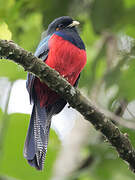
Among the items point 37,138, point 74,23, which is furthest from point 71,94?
point 74,23

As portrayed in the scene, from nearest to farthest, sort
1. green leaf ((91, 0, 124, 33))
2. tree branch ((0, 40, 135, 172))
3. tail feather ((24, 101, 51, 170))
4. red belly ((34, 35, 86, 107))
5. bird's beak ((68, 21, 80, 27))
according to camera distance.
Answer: tree branch ((0, 40, 135, 172))
tail feather ((24, 101, 51, 170))
green leaf ((91, 0, 124, 33))
red belly ((34, 35, 86, 107))
bird's beak ((68, 21, 80, 27))

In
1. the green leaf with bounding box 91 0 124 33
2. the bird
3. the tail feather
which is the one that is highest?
the green leaf with bounding box 91 0 124 33

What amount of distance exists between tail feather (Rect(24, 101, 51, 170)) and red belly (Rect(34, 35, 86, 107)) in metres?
0.12

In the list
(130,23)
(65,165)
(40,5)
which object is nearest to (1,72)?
(40,5)

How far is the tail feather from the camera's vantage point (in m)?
3.36

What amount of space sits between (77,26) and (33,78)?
112 centimetres

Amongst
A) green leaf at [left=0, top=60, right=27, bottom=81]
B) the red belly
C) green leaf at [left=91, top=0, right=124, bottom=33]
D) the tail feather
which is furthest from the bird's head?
the tail feather

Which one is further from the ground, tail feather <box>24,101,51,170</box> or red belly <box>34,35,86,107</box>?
red belly <box>34,35,86,107</box>

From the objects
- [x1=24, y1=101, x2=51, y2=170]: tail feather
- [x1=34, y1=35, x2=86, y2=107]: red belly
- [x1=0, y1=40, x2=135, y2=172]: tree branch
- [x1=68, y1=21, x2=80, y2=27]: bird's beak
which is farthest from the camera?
[x1=68, y1=21, x2=80, y2=27]: bird's beak

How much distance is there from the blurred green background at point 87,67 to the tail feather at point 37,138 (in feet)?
0.88

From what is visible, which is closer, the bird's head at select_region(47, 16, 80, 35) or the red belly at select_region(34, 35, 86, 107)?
the red belly at select_region(34, 35, 86, 107)

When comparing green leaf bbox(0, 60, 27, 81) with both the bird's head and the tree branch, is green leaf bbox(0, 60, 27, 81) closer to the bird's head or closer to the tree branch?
the bird's head

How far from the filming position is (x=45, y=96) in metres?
4.00

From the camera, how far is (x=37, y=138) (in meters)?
3.64
